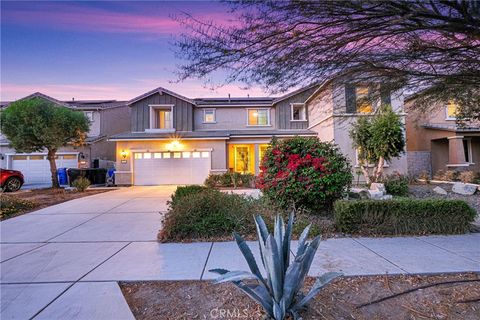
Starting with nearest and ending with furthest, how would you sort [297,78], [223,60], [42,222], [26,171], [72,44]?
[223,60], [297,78], [42,222], [72,44], [26,171]

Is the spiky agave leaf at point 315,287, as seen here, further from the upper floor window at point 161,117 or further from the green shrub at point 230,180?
the upper floor window at point 161,117

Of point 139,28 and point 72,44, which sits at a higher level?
point 72,44

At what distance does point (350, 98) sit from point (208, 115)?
47.6ft

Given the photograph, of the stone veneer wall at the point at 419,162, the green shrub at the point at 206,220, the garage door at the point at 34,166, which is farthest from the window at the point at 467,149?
the garage door at the point at 34,166

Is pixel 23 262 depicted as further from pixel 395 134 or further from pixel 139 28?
pixel 395 134

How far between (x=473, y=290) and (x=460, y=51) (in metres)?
2.87

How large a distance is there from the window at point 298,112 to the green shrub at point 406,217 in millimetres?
13511

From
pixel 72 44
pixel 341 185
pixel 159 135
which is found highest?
pixel 72 44

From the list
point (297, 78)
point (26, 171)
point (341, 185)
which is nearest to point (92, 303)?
point (297, 78)

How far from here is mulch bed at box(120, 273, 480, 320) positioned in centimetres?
241

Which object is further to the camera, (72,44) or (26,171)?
(26,171)

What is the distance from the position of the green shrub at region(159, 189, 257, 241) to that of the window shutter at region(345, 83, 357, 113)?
9.68 ft

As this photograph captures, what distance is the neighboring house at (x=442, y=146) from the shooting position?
48.0 ft

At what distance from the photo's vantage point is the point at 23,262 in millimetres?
3918
